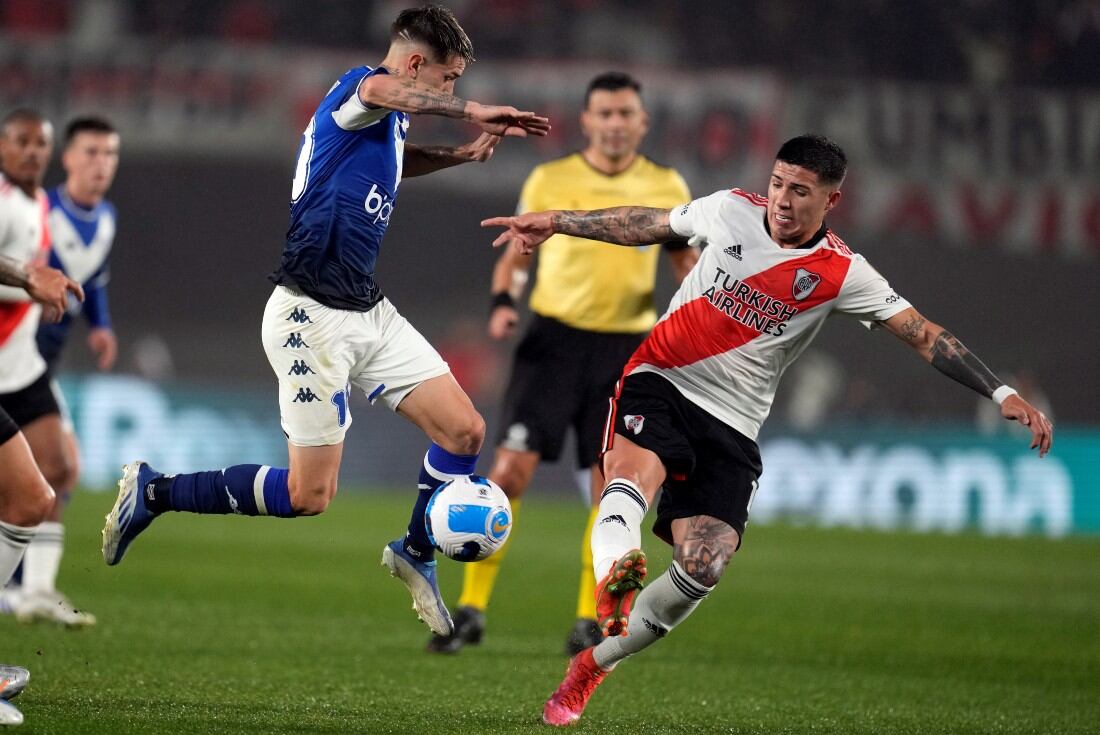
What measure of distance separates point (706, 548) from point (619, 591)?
664 millimetres

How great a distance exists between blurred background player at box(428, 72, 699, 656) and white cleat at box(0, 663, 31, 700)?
2973 mm

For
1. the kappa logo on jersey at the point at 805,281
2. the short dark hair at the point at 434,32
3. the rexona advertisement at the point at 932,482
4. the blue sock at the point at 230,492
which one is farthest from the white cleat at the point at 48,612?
the rexona advertisement at the point at 932,482

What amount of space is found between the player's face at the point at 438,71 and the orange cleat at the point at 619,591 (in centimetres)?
191

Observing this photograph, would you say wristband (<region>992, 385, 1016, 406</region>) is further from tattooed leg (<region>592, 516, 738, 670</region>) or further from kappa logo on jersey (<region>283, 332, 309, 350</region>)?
kappa logo on jersey (<region>283, 332, 309, 350</region>)

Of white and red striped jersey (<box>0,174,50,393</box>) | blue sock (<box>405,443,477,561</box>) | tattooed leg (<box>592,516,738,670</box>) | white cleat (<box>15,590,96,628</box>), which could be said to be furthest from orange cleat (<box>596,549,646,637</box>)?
white and red striped jersey (<box>0,174,50,393</box>)

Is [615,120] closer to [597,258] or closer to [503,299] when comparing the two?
[597,258]

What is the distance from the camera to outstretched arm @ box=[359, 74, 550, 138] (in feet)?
16.0

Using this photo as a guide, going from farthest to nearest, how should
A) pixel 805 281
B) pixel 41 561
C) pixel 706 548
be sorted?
pixel 41 561
pixel 805 281
pixel 706 548

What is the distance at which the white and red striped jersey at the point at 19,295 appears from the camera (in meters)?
7.63

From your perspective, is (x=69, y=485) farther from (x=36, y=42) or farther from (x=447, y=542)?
(x=36, y=42)

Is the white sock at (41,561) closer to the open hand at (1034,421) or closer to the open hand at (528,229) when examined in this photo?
the open hand at (528,229)

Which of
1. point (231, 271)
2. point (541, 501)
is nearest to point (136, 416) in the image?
point (541, 501)

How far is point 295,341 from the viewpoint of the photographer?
565 cm

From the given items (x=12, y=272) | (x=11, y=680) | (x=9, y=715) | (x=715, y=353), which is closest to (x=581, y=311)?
(x=715, y=353)
